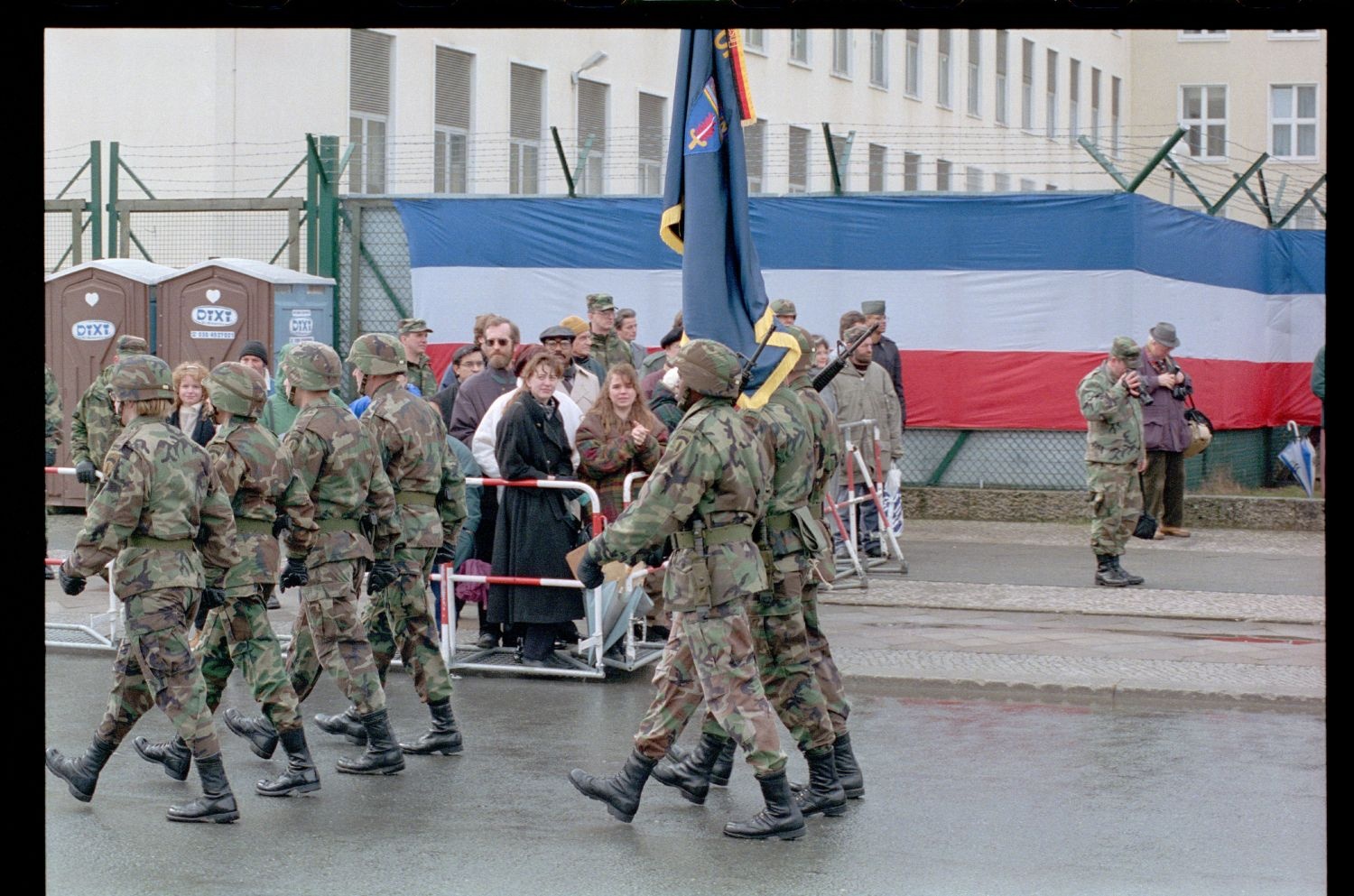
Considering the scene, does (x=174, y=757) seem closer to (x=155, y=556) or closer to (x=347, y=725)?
(x=347, y=725)

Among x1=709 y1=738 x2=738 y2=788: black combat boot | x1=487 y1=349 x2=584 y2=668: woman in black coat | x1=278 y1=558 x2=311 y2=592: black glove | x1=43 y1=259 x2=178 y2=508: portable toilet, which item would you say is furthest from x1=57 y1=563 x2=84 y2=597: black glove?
x1=43 y1=259 x2=178 y2=508: portable toilet

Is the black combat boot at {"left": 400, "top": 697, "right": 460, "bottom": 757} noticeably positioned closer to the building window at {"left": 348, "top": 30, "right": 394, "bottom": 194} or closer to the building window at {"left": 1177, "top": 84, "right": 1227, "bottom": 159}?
the building window at {"left": 348, "top": 30, "right": 394, "bottom": 194}

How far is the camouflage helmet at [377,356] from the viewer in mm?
8656

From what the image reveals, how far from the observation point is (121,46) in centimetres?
2488

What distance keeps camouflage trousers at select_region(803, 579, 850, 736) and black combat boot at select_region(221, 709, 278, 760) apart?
2304mm

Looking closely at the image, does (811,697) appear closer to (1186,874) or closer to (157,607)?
(1186,874)

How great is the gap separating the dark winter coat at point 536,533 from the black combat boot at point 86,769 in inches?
127

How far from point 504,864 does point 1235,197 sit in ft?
52.3

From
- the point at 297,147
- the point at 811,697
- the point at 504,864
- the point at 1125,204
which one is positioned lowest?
the point at 504,864

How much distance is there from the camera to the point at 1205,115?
164 feet

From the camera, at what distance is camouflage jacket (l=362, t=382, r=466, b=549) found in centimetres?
860

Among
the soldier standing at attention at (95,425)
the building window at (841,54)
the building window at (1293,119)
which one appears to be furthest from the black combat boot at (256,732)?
the building window at (1293,119)
